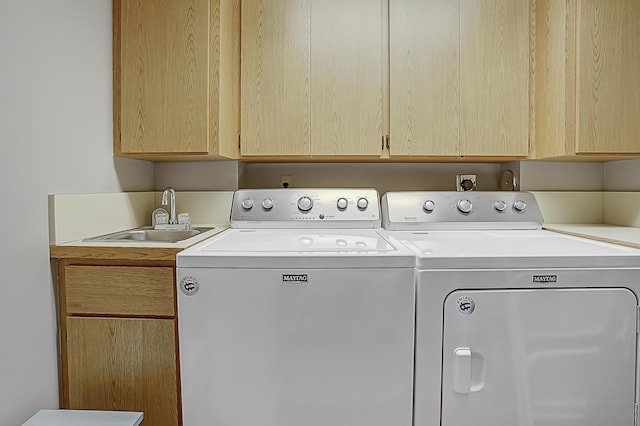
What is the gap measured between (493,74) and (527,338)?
1.22 metres

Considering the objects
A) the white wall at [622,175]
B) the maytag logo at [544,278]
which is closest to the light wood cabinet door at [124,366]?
the maytag logo at [544,278]

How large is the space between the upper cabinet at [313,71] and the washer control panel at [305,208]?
0.79 ft

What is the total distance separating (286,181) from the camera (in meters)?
2.24

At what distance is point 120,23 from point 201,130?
23.3 inches

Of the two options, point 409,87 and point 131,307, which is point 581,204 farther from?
point 131,307

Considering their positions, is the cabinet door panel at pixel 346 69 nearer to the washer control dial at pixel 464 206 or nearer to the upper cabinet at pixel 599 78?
the washer control dial at pixel 464 206

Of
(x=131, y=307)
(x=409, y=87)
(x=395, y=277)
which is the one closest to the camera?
(x=395, y=277)

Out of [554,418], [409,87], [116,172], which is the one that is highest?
[409,87]

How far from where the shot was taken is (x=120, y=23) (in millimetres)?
1773

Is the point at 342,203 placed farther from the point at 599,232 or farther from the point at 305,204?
the point at 599,232

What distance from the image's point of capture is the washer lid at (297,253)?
1.28 meters

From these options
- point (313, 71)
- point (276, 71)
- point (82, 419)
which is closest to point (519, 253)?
point (313, 71)

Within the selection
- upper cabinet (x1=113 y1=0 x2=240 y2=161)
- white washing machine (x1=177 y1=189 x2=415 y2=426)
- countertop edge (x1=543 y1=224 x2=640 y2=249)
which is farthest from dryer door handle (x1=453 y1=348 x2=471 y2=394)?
upper cabinet (x1=113 y1=0 x2=240 y2=161)

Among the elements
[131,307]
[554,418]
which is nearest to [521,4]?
[554,418]
